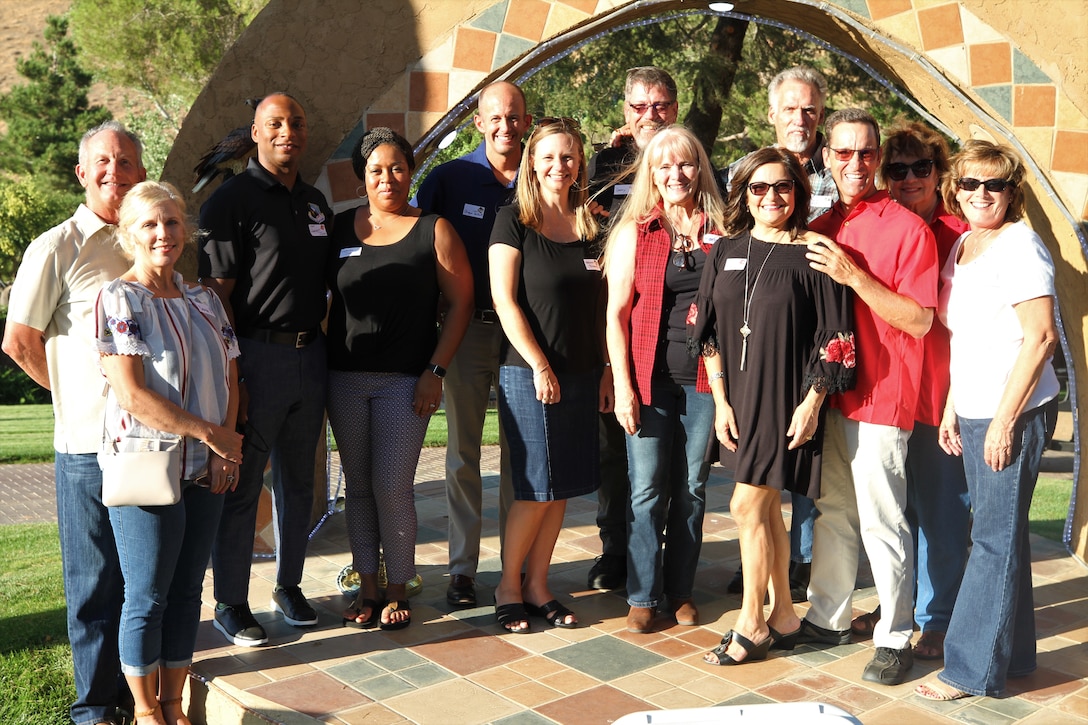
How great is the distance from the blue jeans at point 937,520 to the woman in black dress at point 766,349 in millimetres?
480

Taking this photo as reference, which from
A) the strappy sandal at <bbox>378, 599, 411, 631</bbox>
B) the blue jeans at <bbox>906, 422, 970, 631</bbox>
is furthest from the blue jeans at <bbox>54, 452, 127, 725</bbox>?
the blue jeans at <bbox>906, 422, 970, 631</bbox>

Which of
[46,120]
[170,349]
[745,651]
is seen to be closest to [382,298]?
[170,349]

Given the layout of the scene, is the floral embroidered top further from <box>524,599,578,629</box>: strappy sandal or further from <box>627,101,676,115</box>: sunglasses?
<box>627,101,676,115</box>: sunglasses

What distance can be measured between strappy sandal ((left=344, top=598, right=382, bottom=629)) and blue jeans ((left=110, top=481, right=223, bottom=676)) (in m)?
0.89

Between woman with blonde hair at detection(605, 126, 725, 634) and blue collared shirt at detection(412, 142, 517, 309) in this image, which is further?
blue collared shirt at detection(412, 142, 517, 309)

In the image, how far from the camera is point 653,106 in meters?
4.47

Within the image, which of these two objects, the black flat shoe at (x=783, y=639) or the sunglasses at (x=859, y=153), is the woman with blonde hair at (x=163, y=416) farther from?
the sunglasses at (x=859, y=153)

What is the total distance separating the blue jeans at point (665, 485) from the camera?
3854 millimetres

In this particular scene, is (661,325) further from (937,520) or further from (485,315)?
(937,520)

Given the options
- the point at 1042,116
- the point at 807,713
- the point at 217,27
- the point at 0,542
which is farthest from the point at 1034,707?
the point at 217,27

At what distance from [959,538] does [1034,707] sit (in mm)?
643

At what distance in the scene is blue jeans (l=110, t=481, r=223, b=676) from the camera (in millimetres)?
3006

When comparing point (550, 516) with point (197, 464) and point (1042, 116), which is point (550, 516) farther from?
point (1042, 116)

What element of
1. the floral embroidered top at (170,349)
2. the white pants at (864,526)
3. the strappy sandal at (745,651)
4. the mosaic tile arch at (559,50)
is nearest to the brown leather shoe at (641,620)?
the strappy sandal at (745,651)
